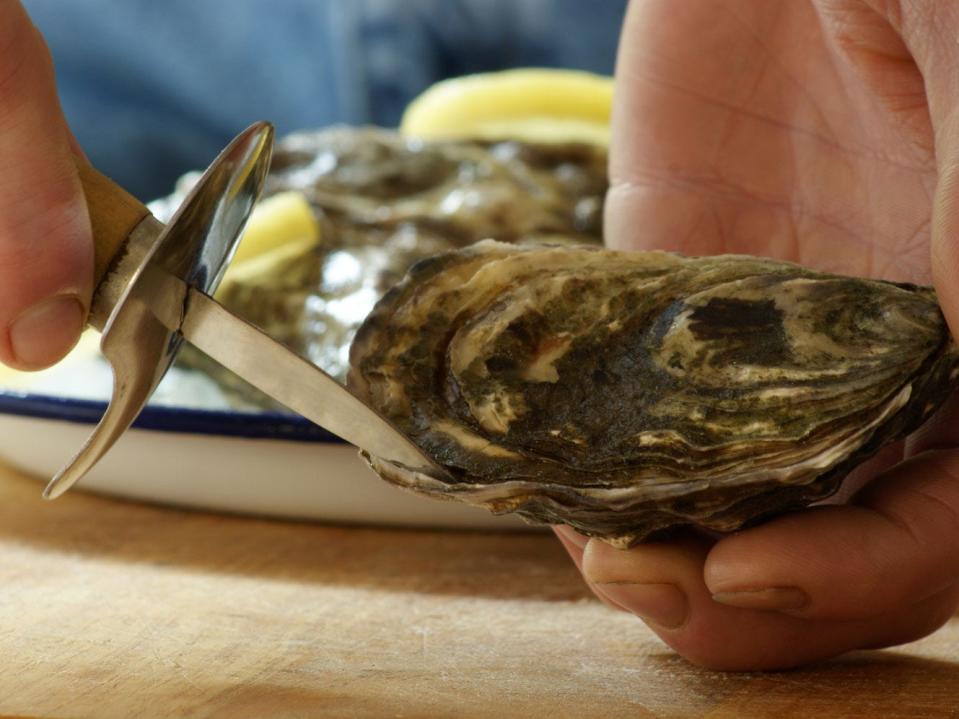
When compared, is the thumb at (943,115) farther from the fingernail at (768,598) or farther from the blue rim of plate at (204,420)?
the blue rim of plate at (204,420)

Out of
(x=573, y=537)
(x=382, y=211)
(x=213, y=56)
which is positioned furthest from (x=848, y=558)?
→ (x=213, y=56)

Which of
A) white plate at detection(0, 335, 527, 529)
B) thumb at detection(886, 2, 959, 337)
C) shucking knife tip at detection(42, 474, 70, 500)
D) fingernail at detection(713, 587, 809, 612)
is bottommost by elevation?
white plate at detection(0, 335, 527, 529)

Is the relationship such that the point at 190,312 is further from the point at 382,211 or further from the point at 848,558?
the point at 382,211

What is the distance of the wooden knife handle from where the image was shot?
668mm

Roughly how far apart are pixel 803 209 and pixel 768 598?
505 millimetres

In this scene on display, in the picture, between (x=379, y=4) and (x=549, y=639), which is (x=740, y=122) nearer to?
(x=549, y=639)

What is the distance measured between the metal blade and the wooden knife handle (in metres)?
0.06

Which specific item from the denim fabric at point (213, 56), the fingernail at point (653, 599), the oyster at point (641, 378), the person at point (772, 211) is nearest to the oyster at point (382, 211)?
the person at point (772, 211)

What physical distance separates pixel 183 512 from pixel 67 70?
2462 mm

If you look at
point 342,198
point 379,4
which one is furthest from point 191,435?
point 379,4

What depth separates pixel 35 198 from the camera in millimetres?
650

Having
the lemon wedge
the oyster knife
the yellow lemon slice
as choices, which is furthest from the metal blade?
the yellow lemon slice

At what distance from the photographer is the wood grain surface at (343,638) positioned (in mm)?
636

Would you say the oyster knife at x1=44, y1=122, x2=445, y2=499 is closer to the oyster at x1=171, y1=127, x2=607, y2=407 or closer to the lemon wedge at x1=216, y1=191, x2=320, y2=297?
the oyster at x1=171, y1=127, x2=607, y2=407
